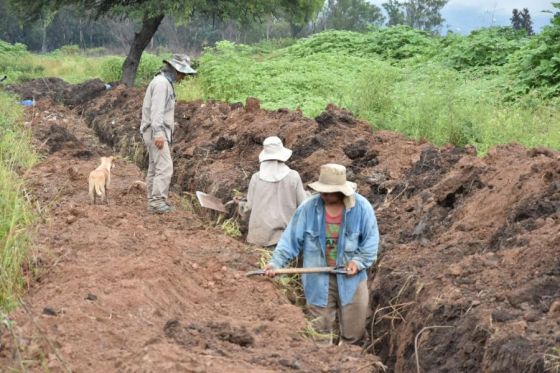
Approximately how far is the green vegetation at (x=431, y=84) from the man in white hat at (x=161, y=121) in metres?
3.91

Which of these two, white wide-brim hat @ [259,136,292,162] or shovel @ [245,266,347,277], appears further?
white wide-brim hat @ [259,136,292,162]

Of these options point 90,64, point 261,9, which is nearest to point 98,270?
point 261,9

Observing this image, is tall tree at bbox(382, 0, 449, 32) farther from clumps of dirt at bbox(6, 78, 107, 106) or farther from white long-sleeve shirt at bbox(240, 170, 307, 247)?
white long-sleeve shirt at bbox(240, 170, 307, 247)

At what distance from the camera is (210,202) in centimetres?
1087

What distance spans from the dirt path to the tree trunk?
659 inches

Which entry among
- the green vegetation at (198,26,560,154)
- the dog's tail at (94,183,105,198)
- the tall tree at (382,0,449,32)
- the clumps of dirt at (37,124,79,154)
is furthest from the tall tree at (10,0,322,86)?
the tall tree at (382,0,449,32)

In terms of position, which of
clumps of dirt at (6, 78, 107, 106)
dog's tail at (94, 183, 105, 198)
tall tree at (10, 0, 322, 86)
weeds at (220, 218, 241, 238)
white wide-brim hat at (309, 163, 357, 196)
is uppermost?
tall tree at (10, 0, 322, 86)

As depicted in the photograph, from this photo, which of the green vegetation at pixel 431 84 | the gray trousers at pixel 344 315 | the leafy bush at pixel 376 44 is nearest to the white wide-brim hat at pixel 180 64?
the green vegetation at pixel 431 84

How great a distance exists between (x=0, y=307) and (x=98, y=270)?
1243 mm

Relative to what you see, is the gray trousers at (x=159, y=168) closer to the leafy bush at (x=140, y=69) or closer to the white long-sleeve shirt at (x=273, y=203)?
the white long-sleeve shirt at (x=273, y=203)

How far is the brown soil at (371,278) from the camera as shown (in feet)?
18.8

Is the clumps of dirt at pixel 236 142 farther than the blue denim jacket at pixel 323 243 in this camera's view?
Yes

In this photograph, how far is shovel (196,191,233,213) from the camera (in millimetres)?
10653

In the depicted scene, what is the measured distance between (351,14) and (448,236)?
6556 centimetres
